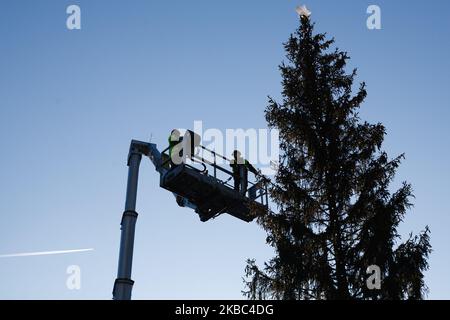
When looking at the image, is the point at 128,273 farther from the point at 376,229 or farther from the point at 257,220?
the point at 376,229

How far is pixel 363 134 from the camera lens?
563 inches

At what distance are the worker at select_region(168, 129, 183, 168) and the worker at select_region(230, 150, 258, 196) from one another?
6.98 ft

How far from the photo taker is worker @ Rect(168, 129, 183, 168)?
1648cm

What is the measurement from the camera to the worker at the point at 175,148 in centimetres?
1648

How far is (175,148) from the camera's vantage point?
656 inches

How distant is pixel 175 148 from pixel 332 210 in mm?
5648

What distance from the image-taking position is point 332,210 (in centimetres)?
1348

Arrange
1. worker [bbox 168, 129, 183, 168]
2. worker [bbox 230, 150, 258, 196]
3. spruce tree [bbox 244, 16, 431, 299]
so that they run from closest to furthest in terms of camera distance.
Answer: spruce tree [bbox 244, 16, 431, 299], worker [bbox 168, 129, 183, 168], worker [bbox 230, 150, 258, 196]

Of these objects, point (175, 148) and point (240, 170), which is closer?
point (175, 148)

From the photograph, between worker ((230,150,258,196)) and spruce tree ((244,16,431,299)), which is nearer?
spruce tree ((244,16,431,299))

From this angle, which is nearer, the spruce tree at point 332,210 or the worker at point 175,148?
the spruce tree at point 332,210

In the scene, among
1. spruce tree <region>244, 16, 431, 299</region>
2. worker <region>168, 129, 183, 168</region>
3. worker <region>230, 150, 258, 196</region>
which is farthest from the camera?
worker <region>230, 150, 258, 196</region>

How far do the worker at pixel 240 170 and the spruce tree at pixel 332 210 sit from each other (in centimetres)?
290

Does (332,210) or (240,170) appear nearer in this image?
(332,210)
